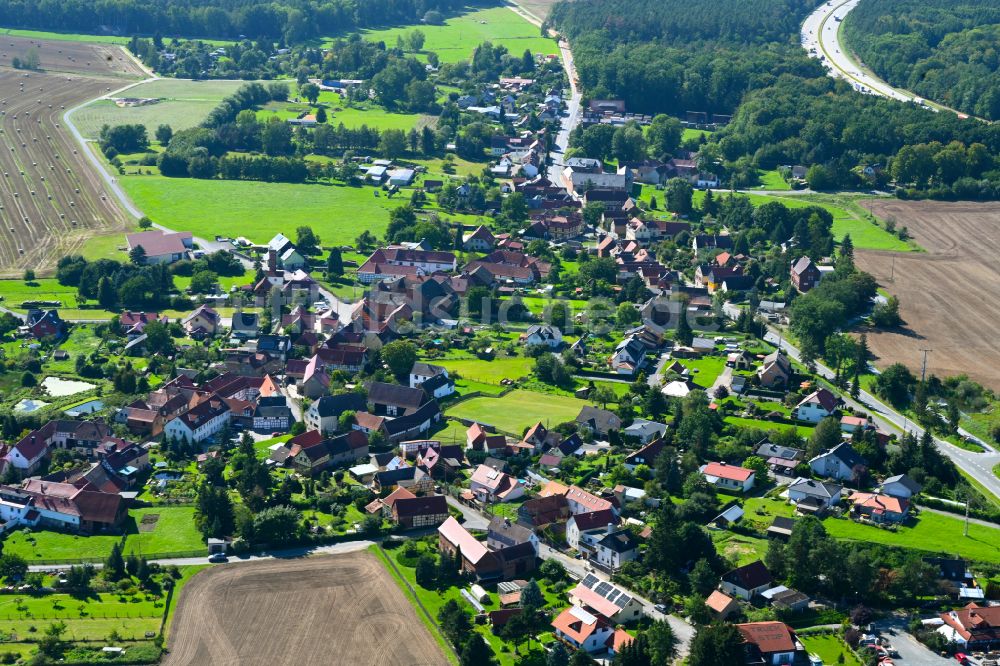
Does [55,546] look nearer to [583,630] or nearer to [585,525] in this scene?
[585,525]

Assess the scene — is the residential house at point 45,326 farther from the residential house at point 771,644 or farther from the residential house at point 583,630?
the residential house at point 771,644

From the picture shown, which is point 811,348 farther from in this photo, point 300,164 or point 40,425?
point 300,164

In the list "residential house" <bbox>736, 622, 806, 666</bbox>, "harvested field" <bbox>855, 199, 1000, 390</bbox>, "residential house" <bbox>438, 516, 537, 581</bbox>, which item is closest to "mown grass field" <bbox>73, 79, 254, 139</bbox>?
"harvested field" <bbox>855, 199, 1000, 390</bbox>

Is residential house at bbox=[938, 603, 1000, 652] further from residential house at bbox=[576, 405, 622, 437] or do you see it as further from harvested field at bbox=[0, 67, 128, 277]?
harvested field at bbox=[0, 67, 128, 277]

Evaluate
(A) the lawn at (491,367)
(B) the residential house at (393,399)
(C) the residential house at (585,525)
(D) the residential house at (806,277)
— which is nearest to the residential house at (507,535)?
(C) the residential house at (585,525)

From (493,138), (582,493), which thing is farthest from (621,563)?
(493,138)
